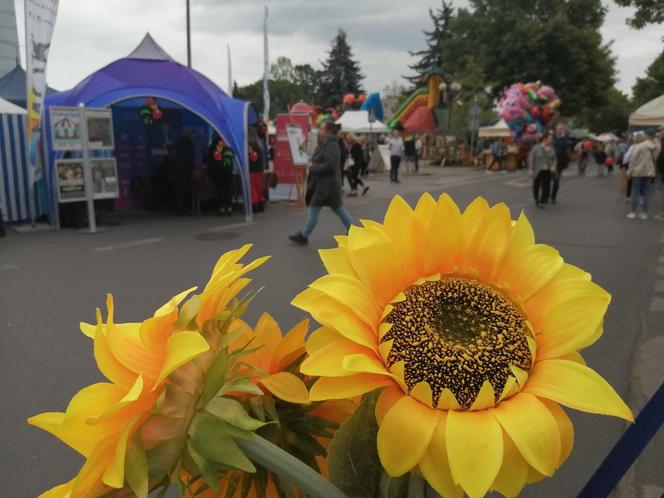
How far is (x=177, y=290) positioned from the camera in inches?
243

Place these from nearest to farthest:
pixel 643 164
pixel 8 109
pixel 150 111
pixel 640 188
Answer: pixel 8 109 → pixel 643 164 → pixel 640 188 → pixel 150 111

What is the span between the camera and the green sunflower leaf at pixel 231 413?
0.57 metres

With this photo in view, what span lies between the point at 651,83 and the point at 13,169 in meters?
41.8

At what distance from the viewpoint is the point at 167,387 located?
0.57 metres

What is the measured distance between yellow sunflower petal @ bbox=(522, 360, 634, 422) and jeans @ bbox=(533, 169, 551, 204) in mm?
13405

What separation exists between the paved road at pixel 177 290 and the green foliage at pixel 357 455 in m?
2.32

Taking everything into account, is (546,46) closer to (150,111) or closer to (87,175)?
(150,111)

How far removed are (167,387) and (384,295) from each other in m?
0.26

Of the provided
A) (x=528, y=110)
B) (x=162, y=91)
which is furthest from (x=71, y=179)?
(x=528, y=110)

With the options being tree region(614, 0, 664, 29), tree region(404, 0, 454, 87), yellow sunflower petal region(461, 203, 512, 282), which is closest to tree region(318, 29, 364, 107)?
tree region(404, 0, 454, 87)

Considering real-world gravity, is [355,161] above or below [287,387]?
above

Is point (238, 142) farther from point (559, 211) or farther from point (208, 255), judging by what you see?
point (559, 211)

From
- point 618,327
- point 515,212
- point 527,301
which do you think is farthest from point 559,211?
point 527,301

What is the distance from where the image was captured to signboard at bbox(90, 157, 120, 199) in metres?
10.5
